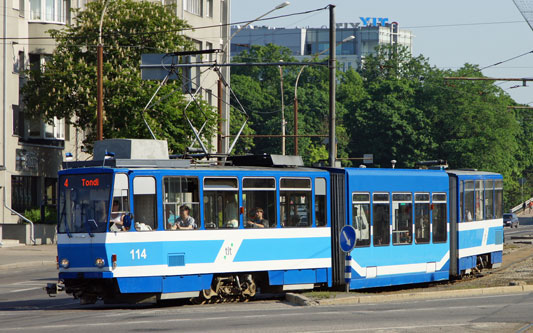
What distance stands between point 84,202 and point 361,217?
716 cm

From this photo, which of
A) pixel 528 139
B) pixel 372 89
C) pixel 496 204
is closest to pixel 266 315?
pixel 496 204

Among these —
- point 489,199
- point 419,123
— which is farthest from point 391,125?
point 489,199

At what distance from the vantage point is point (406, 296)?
2208 cm

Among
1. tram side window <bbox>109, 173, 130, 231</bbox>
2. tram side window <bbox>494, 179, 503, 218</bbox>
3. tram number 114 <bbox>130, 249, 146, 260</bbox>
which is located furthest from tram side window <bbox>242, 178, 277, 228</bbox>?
tram side window <bbox>494, 179, 503, 218</bbox>

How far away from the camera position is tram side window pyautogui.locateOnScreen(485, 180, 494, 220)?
3028cm

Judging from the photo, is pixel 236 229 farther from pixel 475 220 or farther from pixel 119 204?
pixel 475 220

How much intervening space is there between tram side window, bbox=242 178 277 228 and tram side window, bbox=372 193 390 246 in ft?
11.2

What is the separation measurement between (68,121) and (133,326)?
108ft

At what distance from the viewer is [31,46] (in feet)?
156

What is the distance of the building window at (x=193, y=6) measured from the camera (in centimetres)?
6194

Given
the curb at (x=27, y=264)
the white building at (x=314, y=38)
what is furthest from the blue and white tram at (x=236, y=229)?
the white building at (x=314, y=38)

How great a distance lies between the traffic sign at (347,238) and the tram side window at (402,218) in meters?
3.00

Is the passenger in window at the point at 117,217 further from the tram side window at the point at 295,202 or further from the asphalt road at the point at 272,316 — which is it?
the tram side window at the point at 295,202

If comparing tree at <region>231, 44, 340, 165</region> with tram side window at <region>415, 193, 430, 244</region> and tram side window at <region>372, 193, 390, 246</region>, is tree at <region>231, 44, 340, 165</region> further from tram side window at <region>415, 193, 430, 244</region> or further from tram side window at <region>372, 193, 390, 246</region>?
tram side window at <region>372, 193, 390, 246</region>
